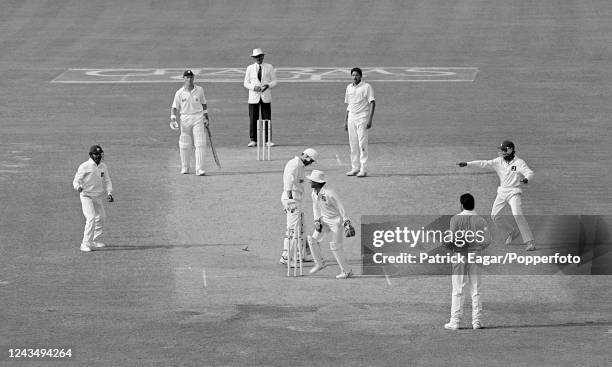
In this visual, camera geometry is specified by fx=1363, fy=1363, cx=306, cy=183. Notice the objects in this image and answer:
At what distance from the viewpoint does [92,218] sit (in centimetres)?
2491

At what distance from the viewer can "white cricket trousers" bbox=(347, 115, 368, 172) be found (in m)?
30.1

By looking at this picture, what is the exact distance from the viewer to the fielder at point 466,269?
65.4 ft

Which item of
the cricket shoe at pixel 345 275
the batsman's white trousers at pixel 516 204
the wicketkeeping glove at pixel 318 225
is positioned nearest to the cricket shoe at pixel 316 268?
the cricket shoe at pixel 345 275

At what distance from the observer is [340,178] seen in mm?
30125

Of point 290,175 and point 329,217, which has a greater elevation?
point 290,175

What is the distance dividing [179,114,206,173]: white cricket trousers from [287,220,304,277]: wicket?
701 centimetres

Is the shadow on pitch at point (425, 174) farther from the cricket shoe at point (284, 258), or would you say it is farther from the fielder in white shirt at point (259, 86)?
the cricket shoe at point (284, 258)

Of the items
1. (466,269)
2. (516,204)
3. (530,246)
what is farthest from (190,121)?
(466,269)

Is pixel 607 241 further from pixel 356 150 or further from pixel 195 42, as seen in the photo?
pixel 195 42

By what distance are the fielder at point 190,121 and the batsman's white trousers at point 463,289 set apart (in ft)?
37.6

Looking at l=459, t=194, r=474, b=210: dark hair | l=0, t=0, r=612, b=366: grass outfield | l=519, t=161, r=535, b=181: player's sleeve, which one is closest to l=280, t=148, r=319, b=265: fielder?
l=0, t=0, r=612, b=366: grass outfield

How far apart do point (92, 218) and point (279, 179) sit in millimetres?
6225

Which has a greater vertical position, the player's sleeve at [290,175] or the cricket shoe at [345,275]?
the player's sleeve at [290,175]

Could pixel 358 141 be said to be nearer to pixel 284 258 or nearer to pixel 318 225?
pixel 284 258
